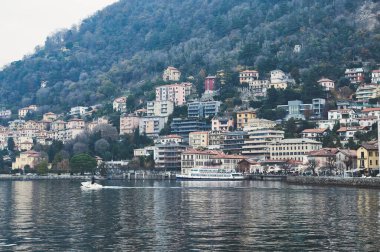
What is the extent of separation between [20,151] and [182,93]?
36.4m

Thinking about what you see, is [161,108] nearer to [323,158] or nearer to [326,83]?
[326,83]

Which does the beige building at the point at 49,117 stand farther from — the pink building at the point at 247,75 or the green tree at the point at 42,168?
the pink building at the point at 247,75

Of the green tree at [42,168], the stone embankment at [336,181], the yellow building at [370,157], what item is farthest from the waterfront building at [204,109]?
the yellow building at [370,157]

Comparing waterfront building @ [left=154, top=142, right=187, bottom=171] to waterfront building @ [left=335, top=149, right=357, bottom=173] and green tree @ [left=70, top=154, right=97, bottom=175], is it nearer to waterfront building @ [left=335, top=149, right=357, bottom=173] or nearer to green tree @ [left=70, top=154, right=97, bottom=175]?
green tree @ [left=70, top=154, right=97, bottom=175]

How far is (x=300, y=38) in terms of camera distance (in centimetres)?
15950

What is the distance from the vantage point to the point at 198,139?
127938mm

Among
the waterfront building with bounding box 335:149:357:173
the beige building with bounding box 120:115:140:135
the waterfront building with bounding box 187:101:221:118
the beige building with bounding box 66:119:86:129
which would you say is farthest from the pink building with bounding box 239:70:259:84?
the waterfront building with bounding box 335:149:357:173

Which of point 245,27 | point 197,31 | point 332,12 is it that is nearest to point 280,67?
point 332,12

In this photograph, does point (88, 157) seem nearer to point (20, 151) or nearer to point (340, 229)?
point (20, 151)

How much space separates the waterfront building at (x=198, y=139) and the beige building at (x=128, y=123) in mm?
19645

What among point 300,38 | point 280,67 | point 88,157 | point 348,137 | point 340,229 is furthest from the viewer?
point 300,38

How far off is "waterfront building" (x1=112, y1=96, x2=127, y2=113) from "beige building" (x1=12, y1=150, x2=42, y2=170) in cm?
2544

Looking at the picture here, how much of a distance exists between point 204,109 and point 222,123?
29.3 ft

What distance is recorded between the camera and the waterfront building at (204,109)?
13775cm
